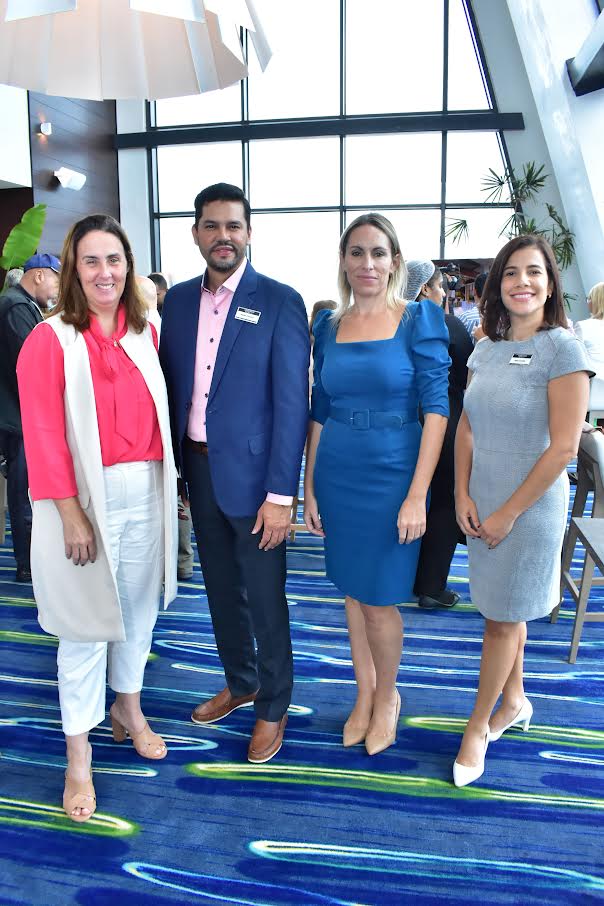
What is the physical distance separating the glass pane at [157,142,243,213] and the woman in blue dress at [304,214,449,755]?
29.2 ft

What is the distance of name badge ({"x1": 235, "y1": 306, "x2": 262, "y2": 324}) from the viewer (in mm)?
1938

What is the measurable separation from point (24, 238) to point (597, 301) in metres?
3.98

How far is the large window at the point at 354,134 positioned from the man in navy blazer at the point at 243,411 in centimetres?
750

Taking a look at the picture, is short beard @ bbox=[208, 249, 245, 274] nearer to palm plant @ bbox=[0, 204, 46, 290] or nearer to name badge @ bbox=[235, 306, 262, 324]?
name badge @ bbox=[235, 306, 262, 324]

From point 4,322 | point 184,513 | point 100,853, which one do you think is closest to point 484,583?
point 100,853

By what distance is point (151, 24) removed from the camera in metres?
1.39

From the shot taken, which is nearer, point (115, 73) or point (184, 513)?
point (115, 73)

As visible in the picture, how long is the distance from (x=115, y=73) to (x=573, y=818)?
7.20ft

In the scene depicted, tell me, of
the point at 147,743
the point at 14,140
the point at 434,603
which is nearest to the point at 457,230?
the point at 14,140

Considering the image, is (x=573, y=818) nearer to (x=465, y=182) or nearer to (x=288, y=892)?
(x=288, y=892)

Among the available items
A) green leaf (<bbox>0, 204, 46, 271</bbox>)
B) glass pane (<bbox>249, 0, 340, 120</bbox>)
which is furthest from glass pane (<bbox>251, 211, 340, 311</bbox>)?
green leaf (<bbox>0, 204, 46, 271</bbox>)

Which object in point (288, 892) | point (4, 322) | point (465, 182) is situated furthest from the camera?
point (465, 182)

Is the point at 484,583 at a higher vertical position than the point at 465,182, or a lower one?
lower

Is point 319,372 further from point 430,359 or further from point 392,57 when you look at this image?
point 392,57
